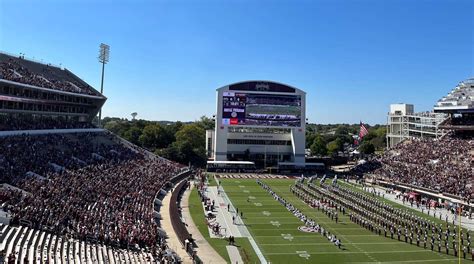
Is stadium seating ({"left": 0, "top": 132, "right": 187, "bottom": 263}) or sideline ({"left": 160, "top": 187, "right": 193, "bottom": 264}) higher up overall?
stadium seating ({"left": 0, "top": 132, "right": 187, "bottom": 263})

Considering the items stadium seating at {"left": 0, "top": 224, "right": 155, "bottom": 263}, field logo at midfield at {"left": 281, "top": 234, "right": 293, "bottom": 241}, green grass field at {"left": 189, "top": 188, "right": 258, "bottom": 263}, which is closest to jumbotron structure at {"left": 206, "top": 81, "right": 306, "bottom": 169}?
green grass field at {"left": 189, "top": 188, "right": 258, "bottom": 263}

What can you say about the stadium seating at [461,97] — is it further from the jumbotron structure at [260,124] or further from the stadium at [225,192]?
the jumbotron structure at [260,124]

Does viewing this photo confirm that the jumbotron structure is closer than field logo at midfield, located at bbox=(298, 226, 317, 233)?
No

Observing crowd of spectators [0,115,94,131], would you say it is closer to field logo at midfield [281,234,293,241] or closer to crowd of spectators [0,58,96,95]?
crowd of spectators [0,58,96,95]

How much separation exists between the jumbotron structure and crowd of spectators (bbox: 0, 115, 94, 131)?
22179 millimetres

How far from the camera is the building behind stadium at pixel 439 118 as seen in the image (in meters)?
58.6

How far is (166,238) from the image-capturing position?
24.9 metres

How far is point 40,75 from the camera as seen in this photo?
165 feet

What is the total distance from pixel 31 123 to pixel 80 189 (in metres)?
17.0

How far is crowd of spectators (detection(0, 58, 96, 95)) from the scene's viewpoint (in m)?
40.9

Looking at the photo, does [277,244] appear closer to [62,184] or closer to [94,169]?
[62,184]

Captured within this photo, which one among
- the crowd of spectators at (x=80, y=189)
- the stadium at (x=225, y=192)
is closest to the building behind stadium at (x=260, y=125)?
the stadium at (x=225, y=192)

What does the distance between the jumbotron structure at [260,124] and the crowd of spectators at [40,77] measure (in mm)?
20327

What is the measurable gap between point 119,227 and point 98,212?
100 inches
